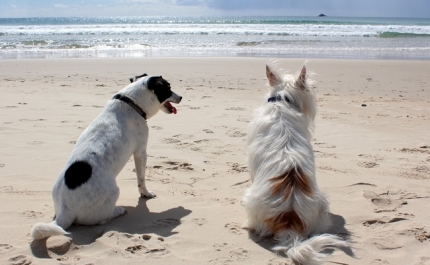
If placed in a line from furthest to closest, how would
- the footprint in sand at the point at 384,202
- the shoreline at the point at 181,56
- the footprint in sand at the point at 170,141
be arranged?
the shoreline at the point at 181,56 < the footprint in sand at the point at 170,141 < the footprint in sand at the point at 384,202

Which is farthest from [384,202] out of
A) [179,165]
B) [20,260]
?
[20,260]

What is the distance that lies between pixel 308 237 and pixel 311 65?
521 inches

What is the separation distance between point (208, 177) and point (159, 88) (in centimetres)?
126

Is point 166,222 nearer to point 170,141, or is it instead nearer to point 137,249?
point 137,249

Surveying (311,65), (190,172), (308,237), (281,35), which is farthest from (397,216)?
(281,35)

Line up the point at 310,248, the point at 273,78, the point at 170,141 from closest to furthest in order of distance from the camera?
the point at 310,248
the point at 273,78
the point at 170,141

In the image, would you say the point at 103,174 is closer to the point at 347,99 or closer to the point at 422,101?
the point at 347,99

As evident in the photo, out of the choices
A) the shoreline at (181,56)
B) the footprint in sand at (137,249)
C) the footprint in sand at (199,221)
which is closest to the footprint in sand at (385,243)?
the footprint in sand at (199,221)

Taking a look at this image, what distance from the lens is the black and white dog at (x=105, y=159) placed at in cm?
359

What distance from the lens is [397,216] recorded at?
3902mm

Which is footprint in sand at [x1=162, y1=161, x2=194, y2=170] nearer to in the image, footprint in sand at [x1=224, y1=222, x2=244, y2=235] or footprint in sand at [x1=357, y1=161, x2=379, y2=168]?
footprint in sand at [x1=224, y1=222, x2=244, y2=235]

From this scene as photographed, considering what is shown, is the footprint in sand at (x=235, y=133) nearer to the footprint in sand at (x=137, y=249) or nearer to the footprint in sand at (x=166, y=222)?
the footprint in sand at (x=166, y=222)

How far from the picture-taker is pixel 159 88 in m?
4.54

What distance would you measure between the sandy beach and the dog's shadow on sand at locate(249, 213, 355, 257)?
2 cm
